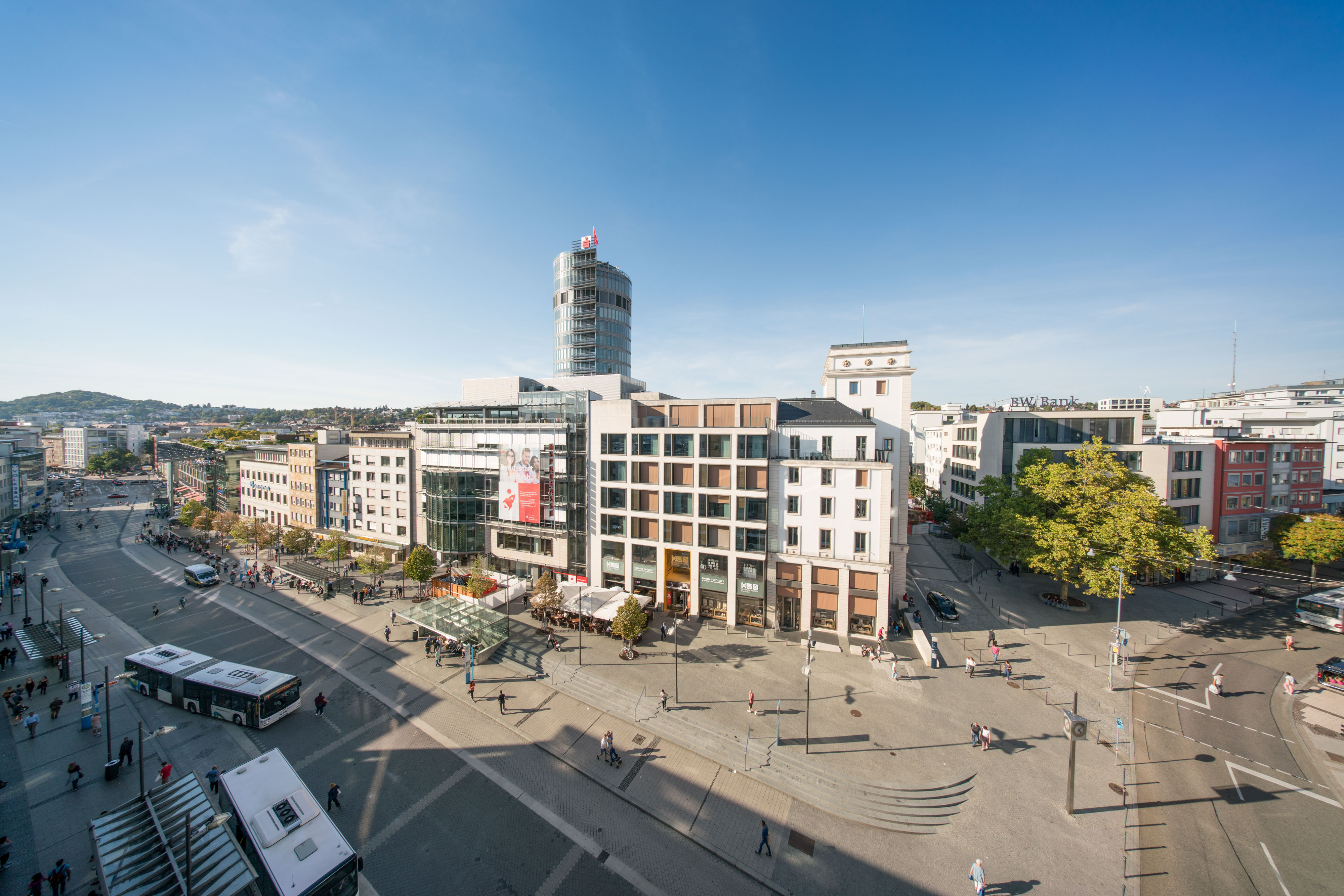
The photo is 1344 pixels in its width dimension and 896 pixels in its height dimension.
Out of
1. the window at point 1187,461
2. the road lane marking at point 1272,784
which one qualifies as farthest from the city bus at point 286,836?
the window at point 1187,461

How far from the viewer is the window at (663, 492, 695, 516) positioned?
40906 millimetres

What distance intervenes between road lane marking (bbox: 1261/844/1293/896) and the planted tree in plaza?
30979mm

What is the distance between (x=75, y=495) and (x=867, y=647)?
20059 centimetres

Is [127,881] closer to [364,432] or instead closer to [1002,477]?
[364,432]

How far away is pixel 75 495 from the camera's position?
122 meters

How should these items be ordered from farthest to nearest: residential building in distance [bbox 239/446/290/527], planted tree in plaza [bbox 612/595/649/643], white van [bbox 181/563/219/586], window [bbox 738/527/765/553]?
1. residential building in distance [bbox 239/446/290/527]
2. white van [bbox 181/563/219/586]
3. window [bbox 738/527/765/553]
4. planted tree in plaza [bbox 612/595/649/643]

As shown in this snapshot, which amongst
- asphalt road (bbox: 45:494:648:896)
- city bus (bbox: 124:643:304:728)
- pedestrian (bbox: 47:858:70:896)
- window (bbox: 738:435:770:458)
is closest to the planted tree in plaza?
asphalt road (bbox: 45:494:648:896)

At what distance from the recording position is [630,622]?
33.6 metres

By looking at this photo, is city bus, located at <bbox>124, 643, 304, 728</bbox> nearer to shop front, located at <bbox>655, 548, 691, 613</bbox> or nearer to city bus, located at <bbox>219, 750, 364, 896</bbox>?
city bus, located at <bbox>219, 750, 364, 896</bbox>

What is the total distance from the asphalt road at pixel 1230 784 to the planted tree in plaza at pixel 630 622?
26981mm

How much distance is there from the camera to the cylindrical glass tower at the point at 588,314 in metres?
92.8

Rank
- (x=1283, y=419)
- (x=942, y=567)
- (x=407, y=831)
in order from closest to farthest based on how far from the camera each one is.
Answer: (x=407, y=831), (x=942, y=567), (x=1283, y=419)

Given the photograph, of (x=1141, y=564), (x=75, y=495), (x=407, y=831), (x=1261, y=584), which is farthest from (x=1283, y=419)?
(x=75, y=495)

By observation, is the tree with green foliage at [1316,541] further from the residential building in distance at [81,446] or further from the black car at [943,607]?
the residential building in distance at [81,446]
